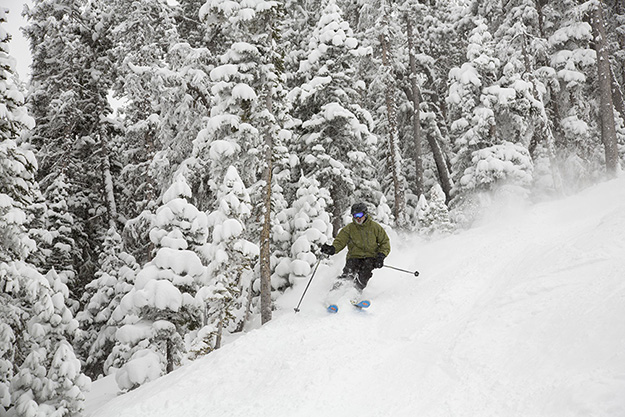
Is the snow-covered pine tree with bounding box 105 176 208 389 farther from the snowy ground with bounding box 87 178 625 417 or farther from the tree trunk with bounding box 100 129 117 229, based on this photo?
the tree trunk with bounding box 100 129 117 229

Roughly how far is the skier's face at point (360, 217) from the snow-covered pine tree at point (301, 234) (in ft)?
20.8

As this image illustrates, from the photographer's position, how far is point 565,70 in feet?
67.4

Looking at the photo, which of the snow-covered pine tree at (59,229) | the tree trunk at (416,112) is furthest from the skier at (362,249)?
the snow-covered pine tree at (59,229)

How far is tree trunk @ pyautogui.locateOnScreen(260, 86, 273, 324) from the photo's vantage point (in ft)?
44.6

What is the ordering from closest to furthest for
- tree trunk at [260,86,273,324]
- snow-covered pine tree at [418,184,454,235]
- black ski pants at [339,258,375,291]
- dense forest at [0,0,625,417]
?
black ski pants at [339,258,375,291], dense forest at [0,0,625,417], tree trunk at [260,86,273,324], snow-covered pine tree at [418,184,454,235]

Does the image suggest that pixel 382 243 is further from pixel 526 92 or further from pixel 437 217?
pixel 526 92

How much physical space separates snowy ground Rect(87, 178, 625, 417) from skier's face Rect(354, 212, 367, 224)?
1707 mm

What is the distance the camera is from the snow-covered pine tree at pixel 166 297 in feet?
38.2

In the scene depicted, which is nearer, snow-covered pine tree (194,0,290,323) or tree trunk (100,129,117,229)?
snow-covered pine tree (194,0,290,323)

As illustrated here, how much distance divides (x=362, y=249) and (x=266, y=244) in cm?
516

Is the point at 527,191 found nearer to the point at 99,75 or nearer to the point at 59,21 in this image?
the point at 99,75

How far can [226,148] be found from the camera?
14.3 m

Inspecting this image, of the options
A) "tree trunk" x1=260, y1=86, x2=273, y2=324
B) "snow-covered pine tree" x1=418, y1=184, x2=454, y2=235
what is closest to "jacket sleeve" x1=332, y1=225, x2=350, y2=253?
"tree trunk" x1=260, y1=86, x2=273, y2=324

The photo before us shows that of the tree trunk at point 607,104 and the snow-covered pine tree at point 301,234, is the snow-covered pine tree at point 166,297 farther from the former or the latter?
the tree trunk at point 607,104
